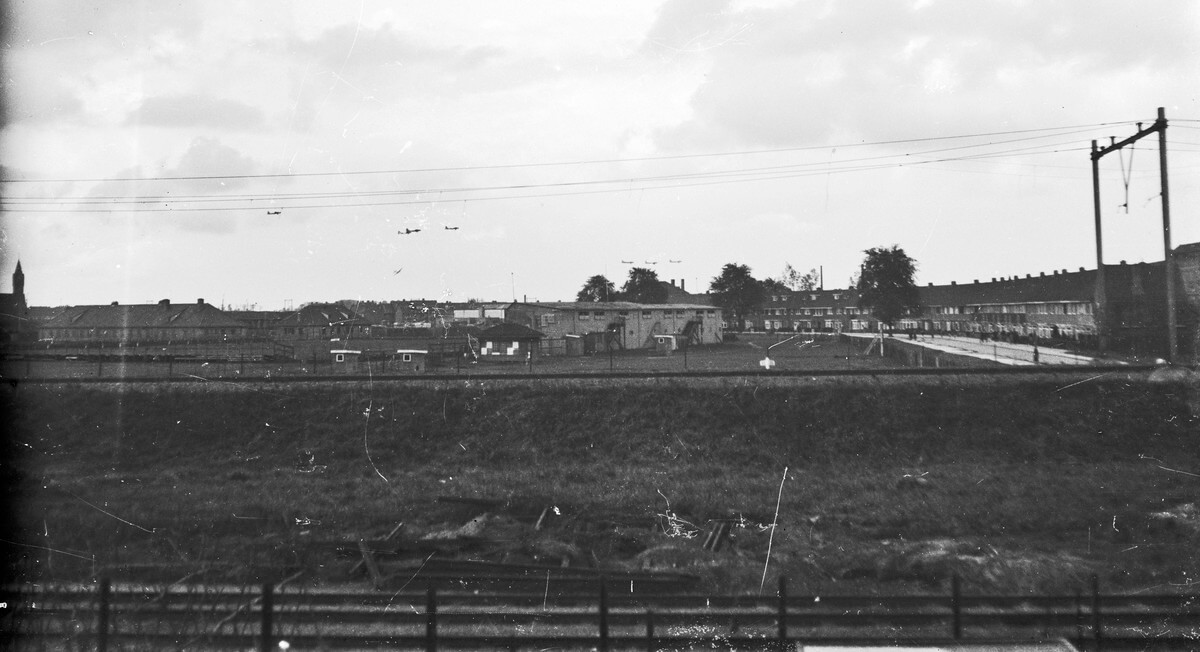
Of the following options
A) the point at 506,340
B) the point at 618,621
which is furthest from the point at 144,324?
the point at 618,621

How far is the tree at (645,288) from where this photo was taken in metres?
82.1

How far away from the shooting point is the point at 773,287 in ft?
372

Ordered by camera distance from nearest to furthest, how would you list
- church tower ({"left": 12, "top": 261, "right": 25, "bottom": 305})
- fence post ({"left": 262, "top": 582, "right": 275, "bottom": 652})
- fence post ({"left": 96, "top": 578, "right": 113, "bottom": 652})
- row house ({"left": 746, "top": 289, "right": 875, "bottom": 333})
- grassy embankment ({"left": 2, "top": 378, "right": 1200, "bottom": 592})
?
1. fence post ({"left": 96, "top": 578, "right": 113, "bottom": 652})
2. fence post ({"left": 262, "top": 582, "right": 275, "bottom": 652})
3. grassy embankment ({"left": 2, "top": 378, "right": 1200, "bottom": 592})
4. church tower ({"left": 12, "top": 261, "right": 25, "bottom": 305})
5. row house ({"left": 746, "top": 289, "right": 875, "bottom": 333})

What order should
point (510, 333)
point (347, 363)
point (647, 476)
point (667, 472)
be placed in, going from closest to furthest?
point (647, 476) < point (667, 472) < point (347, 363) < point (510, 333)

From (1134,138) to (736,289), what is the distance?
181 feet

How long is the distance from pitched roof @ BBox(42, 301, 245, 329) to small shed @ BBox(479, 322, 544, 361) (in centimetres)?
2980

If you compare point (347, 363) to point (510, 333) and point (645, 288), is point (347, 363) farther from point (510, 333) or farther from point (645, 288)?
point (645, 288)

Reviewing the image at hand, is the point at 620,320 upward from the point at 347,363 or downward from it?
upward

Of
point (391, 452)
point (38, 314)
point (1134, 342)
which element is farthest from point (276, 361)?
point (1134, 342)

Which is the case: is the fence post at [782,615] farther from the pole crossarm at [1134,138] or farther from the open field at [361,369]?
the pole crossarm at [1134,138]

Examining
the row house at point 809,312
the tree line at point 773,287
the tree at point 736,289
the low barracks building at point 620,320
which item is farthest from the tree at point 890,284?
Result: the row house at point 809,312

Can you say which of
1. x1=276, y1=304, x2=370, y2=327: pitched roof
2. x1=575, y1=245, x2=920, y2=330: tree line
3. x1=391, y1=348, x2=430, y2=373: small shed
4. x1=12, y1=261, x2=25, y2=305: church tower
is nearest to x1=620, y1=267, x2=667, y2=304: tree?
x1=575, y1=245, x2=920, y2=330: tree line

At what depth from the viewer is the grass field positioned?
13.3 metres

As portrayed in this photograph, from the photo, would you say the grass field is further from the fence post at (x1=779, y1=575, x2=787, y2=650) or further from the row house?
the row house
